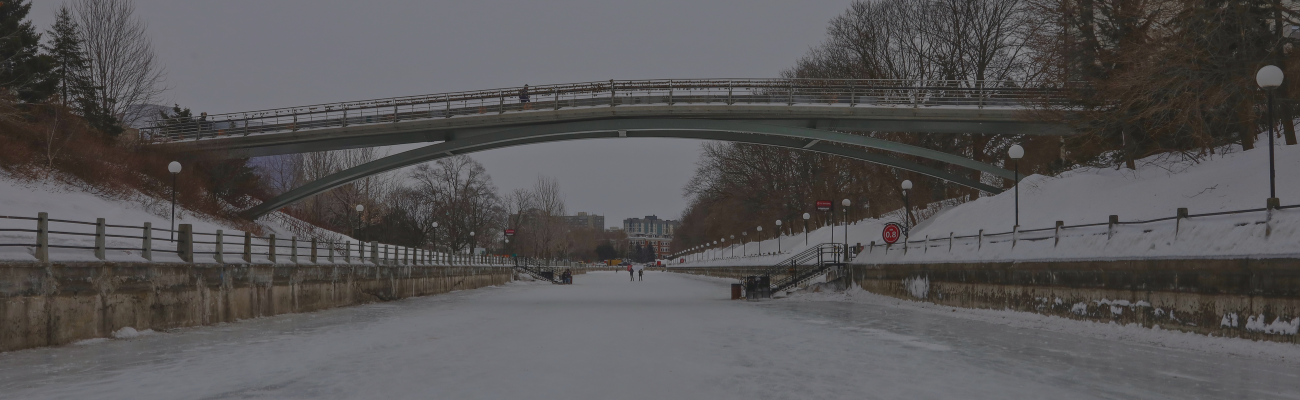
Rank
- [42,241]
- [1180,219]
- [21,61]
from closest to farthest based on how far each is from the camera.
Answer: [42,241] → [1180,219] → [21,61]

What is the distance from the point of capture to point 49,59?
35500mm

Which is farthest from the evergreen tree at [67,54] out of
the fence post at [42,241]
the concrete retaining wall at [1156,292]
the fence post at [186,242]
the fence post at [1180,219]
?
the fence post at [1180,219]

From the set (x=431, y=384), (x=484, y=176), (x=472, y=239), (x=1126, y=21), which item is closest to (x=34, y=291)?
(x=431, y=384)

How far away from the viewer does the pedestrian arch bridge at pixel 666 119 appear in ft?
115

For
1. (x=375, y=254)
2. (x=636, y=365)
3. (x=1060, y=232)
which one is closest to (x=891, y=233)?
(x=1060, y=232)

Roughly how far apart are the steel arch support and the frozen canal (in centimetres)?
1982

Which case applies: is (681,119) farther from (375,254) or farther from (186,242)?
(186,242)

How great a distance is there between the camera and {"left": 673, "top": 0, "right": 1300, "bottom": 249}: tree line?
64.3ft

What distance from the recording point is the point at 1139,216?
843 inches

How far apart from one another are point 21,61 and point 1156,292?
39.5m

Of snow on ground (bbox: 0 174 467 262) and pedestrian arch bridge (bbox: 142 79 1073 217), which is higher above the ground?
pedestrian arch bridge (bbox: 142 79 1073 217)

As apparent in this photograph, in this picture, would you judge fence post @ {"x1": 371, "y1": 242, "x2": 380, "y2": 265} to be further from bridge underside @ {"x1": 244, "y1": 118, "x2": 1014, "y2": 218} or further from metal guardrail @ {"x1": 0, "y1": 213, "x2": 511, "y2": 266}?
bridge underside @ {"x1": 244, "y1": 118, "x2": 1014, "y2": 218}

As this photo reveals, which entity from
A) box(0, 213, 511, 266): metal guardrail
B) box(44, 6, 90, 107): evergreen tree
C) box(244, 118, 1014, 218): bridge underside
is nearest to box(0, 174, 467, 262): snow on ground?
box(0, 213, 511, 266): metal guardrail

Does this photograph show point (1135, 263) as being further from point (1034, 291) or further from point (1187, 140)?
point (1187, 140)
